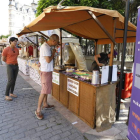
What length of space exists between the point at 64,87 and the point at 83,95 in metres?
0.85

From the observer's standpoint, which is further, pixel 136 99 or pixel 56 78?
pixel 56 78

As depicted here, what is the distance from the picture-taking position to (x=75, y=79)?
297 cm

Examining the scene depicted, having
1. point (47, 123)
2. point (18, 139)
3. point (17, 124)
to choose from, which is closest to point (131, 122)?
point (47, 123)

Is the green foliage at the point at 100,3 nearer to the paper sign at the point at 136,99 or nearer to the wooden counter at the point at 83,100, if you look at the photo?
the wooden counter at the point at 83,100

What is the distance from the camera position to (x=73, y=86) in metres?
3.06

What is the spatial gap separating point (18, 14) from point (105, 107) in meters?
87.2

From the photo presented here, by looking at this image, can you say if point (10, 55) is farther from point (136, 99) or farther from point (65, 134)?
point (136, 99)

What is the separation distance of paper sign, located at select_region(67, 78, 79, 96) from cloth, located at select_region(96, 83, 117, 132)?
623 millimetres

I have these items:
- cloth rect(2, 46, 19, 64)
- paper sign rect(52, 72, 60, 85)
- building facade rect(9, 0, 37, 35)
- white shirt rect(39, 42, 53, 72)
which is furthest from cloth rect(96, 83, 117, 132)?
building facade rect(9, 0, 37, 35)

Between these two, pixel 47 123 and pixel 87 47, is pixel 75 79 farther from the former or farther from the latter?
pixel 87 47

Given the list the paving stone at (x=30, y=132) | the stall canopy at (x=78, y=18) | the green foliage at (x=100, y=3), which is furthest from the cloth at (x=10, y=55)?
the green foliage at (x=100, y=3)

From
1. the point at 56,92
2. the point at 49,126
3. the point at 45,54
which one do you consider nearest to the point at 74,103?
the point at 49,126

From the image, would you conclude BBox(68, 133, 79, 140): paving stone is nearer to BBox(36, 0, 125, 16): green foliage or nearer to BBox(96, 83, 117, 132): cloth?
BBox(96, 83, 117, 132): cloth

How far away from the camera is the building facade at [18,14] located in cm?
7306
